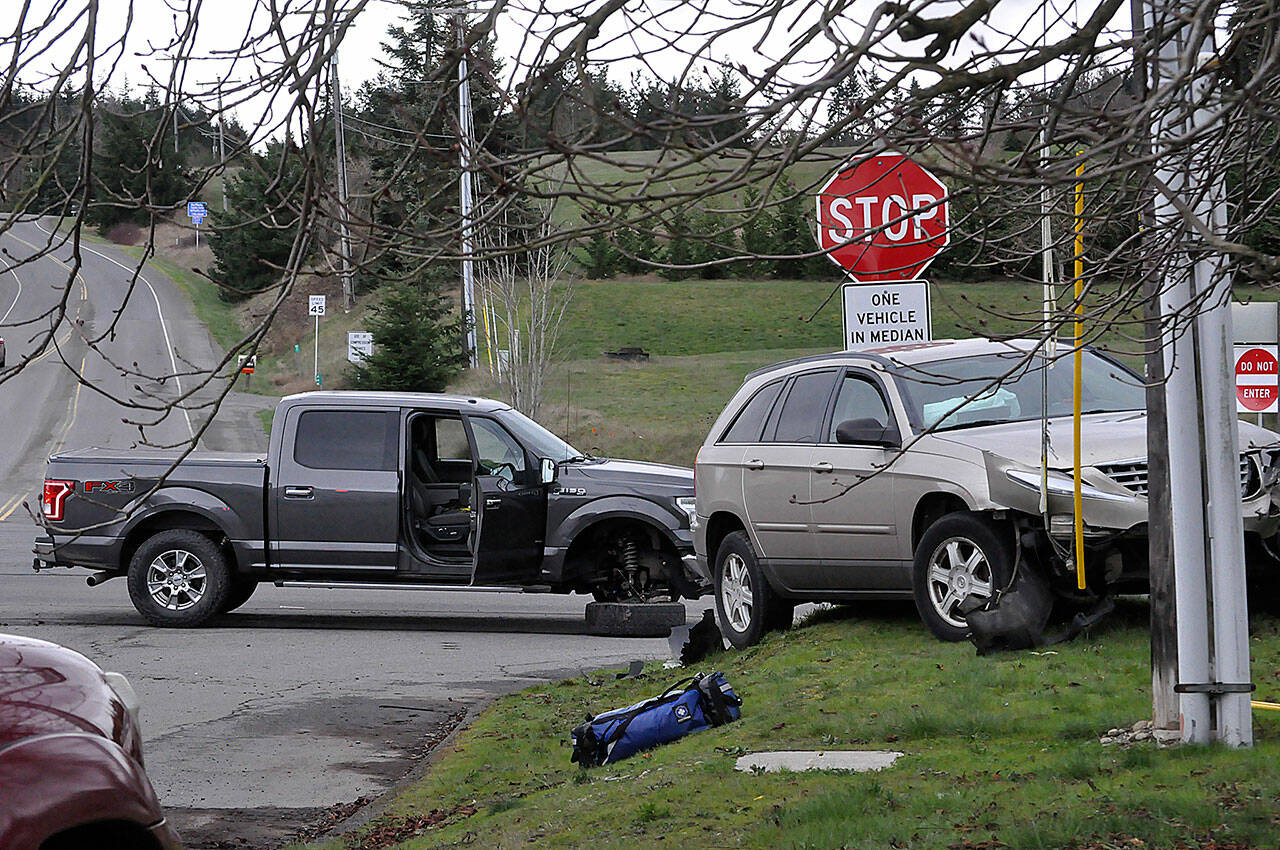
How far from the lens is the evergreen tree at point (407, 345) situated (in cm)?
3344

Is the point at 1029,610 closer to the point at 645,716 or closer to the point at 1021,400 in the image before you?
the point at 1021,400

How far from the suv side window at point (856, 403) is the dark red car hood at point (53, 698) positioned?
20.7 ft

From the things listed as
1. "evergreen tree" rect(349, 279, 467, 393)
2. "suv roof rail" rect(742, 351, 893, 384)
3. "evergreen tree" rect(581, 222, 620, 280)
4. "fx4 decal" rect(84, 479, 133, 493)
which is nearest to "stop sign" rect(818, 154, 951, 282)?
"suv roof rail" rect(742, 351, 893, 384)

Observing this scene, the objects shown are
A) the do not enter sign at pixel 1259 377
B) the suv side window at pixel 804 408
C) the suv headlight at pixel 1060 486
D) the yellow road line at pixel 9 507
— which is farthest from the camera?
the yellow road line at pixel 9 507

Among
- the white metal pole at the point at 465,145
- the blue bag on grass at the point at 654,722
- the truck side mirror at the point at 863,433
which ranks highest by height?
the white metal pole at the point at 465,145

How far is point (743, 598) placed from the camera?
33.5 feet

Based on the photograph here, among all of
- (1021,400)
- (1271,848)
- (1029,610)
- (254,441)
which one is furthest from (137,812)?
(254,441)

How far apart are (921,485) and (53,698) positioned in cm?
603

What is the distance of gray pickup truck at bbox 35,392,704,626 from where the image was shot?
12.5 m

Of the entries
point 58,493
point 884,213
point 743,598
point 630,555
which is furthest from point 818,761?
point 58,493

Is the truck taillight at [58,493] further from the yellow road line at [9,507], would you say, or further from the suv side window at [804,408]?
the yellow road line at [9,507]

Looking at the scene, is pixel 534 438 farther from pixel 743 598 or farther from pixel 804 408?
pixel 804 408

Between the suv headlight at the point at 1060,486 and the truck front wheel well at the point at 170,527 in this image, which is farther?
the truck front wheel well at the point at 170,527

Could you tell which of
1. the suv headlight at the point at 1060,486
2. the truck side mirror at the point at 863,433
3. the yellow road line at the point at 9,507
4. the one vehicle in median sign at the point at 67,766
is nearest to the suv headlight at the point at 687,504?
the truck side mirror at the point at 863,433
